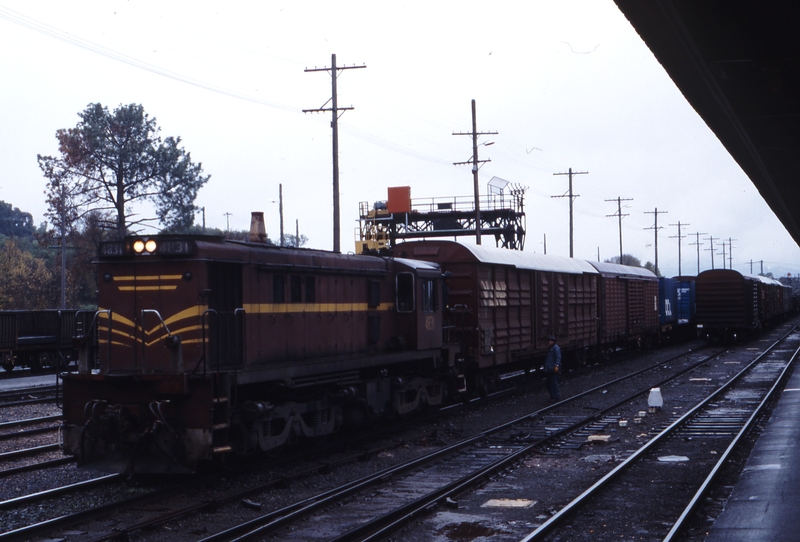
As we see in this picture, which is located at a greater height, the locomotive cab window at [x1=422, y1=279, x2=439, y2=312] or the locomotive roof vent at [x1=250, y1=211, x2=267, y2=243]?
the locomotive roof vent at [x1=250, y1=211, x2=267, y2=243]

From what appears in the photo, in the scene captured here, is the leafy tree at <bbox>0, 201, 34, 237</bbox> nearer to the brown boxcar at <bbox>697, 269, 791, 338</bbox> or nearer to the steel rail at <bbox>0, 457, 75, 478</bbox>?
the brown boxcar at <bbox>697, 269, 791, 338</bbox>

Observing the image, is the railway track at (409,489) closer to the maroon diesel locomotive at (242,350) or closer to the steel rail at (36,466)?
the maroon diesel locomotive at (242,350)

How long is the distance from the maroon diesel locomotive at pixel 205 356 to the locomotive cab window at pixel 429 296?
9.15ft

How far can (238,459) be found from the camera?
39.1ft

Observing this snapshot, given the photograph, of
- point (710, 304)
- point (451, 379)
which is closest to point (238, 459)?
point (451, 379)

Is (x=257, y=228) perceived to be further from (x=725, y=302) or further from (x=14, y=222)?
(x=14, y=222)

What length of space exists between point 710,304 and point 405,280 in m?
27.0

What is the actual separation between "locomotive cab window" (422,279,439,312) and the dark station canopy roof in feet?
23.4

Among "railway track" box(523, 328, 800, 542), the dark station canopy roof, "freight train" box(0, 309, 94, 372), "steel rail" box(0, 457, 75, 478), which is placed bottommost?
"railway track" box(523, 328, 800, 542)

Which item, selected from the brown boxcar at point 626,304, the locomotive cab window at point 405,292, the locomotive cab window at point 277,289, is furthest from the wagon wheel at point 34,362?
the locomotive cab window at point 277,289

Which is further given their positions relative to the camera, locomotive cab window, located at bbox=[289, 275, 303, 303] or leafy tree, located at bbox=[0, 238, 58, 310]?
leafy tree, located at bbox=[0, 238, 58, 310]

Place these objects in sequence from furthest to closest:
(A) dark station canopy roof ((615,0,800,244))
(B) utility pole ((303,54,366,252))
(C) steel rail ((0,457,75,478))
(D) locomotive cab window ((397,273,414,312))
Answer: (B) utility pole ((303,54,366,252)) → (D) locomotive cab window ((397,273,414,312)) → (C) steel rail ((0,457,75,478)) → (A) dark station canopy roof ((615,0,800,244))

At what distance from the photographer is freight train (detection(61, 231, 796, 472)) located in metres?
10.1

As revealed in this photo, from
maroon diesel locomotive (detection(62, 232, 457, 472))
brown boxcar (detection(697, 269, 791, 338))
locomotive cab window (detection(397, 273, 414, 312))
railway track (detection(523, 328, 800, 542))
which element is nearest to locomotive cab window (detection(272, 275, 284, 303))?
maroon diesel locomotive (detection(62, 232, 457, 472))
